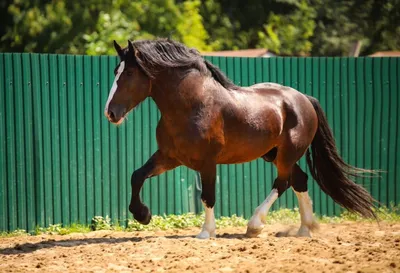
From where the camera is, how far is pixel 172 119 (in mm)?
8164

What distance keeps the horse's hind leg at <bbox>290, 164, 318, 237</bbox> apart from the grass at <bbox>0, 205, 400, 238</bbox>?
1169 millimetres

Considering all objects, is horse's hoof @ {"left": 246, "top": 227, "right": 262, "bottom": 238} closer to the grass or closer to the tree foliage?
the grass

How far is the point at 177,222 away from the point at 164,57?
2703mm

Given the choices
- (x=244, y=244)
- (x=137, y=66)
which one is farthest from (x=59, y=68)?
(x=244, y=244)

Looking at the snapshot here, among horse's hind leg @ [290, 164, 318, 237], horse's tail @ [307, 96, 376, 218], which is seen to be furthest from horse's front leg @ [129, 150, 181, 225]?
horse's tail @ [307, 96, 376, 218]

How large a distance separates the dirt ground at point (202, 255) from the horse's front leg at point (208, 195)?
1.10 ft

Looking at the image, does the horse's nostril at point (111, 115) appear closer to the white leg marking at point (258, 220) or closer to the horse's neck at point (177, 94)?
the horse's neck at point (177, 94)

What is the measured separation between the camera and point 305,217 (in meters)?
9.17

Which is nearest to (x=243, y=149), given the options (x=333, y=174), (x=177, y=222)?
(x=333, y=174)

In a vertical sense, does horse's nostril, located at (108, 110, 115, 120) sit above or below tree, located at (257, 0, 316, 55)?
below

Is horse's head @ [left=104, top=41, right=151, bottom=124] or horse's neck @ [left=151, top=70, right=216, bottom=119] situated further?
horse's neck @ [left=151, top=70, right=216, bottom=119]

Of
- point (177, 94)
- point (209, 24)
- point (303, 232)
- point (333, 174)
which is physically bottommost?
point (303, 232)

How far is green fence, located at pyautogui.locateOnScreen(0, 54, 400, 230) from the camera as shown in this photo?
9.39m

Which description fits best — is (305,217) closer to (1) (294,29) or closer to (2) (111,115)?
(2) (111,115)
